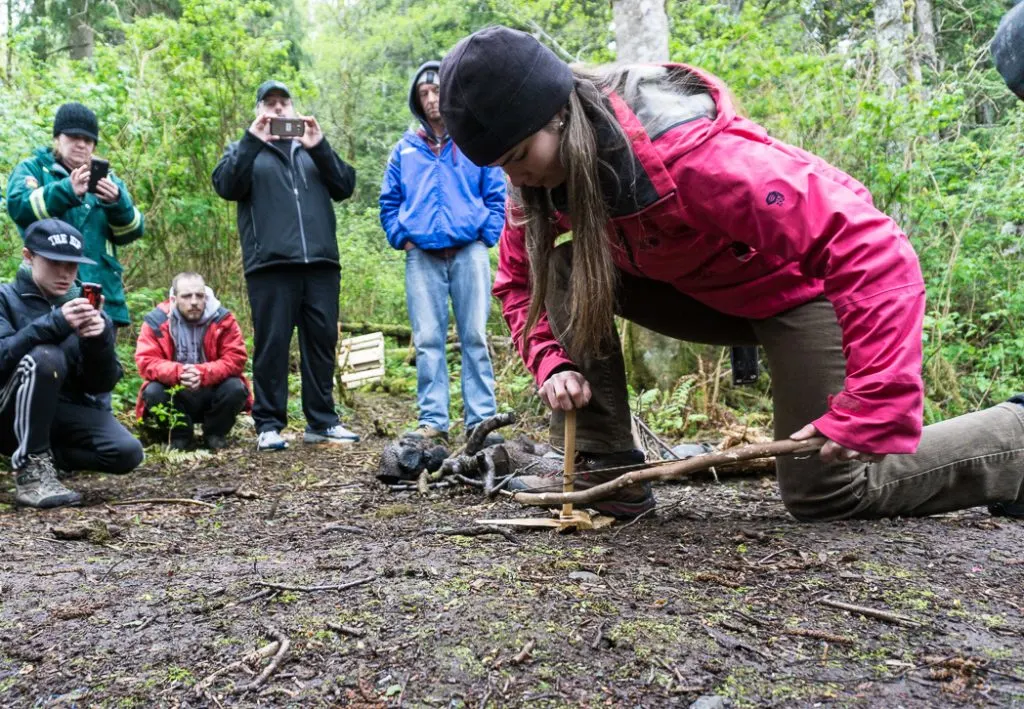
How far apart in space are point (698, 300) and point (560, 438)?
29.4 inches

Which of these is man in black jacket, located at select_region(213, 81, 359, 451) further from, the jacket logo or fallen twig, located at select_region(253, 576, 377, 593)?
fallen twig, located at select_region(253, 576, 377, 593)

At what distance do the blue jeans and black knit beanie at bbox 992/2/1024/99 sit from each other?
13.1ft

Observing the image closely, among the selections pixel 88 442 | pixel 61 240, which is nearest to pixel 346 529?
pixel 88 442

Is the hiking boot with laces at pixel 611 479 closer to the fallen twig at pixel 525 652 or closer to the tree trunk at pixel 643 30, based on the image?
the fallen twig at pixel 525 652

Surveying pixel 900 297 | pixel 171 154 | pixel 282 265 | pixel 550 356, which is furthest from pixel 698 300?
pixel 171 154

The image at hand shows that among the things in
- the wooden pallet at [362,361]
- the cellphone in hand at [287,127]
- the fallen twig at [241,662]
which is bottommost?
the wooden pallet at [362,361]

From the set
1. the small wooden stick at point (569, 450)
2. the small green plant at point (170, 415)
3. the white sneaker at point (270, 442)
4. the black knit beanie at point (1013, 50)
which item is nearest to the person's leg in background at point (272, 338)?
the white sneaker at point (270, 442)

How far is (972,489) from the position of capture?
2.81 m

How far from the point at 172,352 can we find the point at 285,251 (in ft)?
3.78

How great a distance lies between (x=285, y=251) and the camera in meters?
5.31

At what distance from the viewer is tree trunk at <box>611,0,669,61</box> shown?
6.50 m

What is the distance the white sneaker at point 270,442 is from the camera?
17.5 ft

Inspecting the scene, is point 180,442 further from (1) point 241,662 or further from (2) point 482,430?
(1) point 241,662

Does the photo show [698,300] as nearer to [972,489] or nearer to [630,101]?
[630,101]
